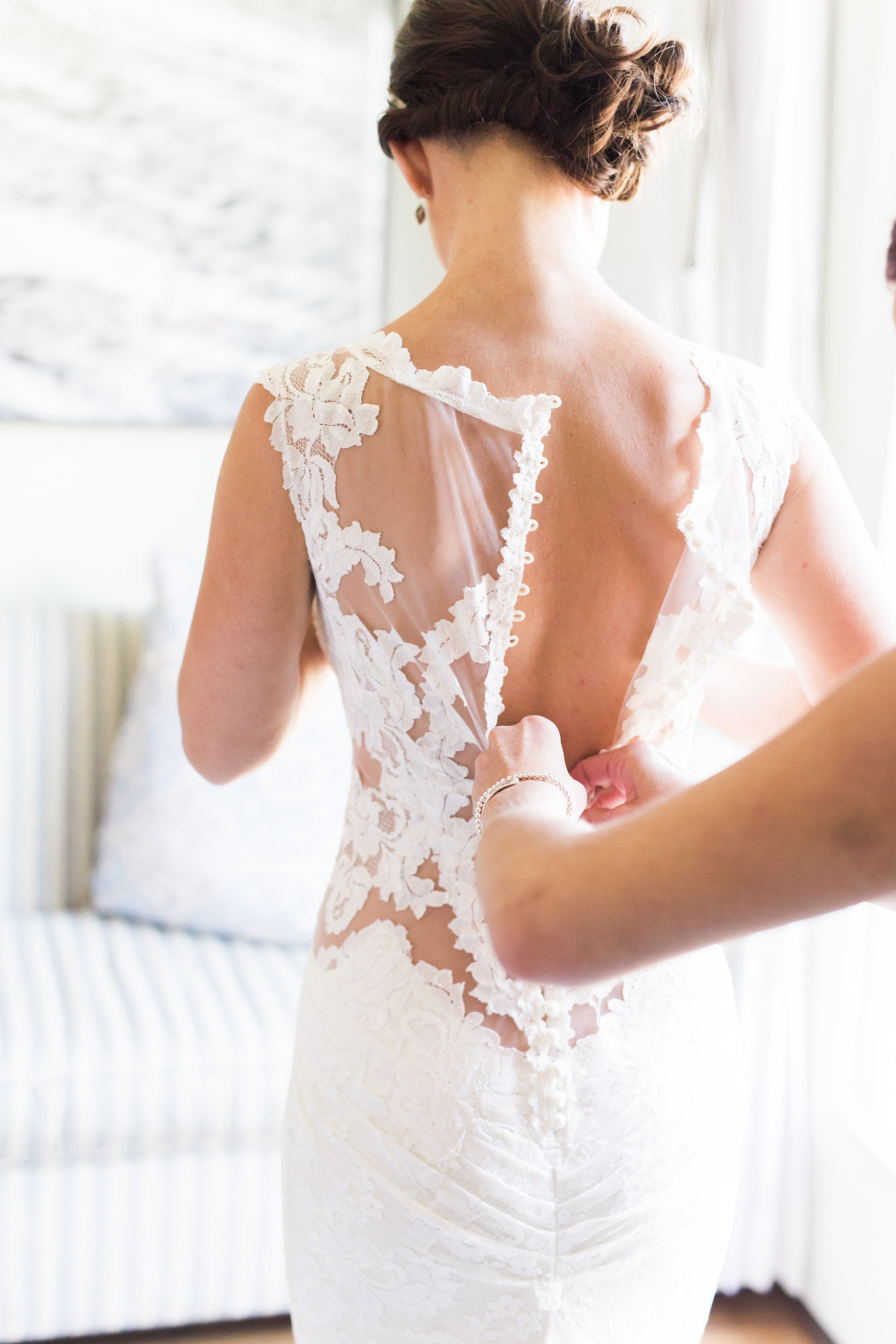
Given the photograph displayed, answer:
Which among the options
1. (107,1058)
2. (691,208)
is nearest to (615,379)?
(691,208)

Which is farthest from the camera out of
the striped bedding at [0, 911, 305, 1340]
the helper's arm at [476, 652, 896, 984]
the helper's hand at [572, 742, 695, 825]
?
the striped bedding at [0, 911, 305, 1340]

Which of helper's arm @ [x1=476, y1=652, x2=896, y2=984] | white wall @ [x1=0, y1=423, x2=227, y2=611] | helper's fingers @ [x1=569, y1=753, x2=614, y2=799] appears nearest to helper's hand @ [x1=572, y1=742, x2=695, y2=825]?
helper's fingers @ [x1=569, y1=753, x2=614, y2=799]

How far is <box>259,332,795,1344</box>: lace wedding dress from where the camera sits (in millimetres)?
908

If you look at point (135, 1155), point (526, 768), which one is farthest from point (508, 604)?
point (135, 1155)

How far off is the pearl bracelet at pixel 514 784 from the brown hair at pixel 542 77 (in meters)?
0.49

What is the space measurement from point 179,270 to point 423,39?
1.87 m

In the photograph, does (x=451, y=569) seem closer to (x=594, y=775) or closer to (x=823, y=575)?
(x=594, y=775)

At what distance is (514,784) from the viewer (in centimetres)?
77

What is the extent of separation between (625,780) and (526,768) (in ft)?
0.43

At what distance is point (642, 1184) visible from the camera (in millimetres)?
973

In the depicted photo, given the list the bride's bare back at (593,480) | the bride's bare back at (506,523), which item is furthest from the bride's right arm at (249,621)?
the bride's bare back at (593,480)

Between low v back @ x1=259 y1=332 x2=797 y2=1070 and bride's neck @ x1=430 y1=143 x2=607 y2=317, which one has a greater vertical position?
bride's neck @ x1=430 y1=143 x2=607 y2=317

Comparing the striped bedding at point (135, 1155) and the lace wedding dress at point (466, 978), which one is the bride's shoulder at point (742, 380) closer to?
the lace wedding dress at point (466, 978)

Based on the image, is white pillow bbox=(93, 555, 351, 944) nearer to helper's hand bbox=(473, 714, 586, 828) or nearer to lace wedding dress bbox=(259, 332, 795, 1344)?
lace wedding dress bbox=(259, 332, 795, 1344)
